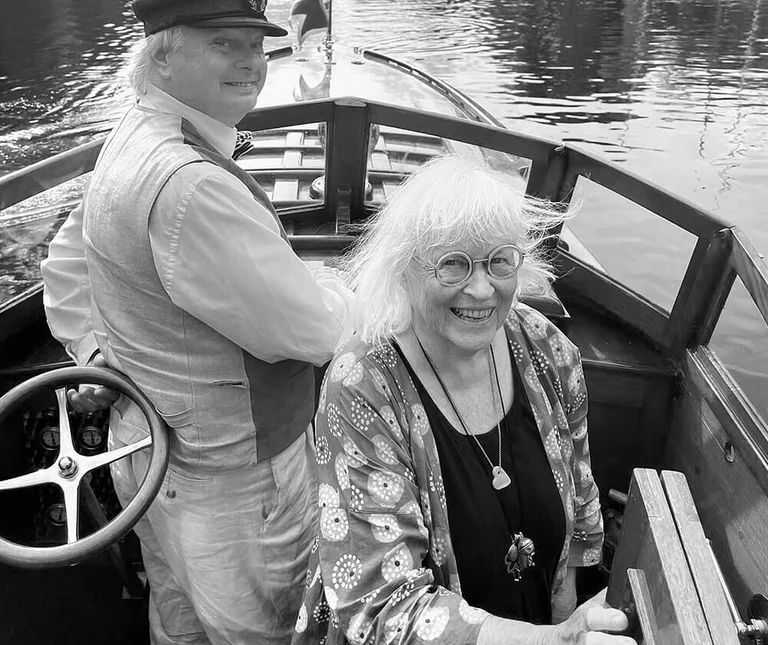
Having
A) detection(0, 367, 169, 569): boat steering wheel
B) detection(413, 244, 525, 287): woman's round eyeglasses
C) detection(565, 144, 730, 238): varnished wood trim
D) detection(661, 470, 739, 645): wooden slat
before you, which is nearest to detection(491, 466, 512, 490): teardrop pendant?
detection(413, 244, 525, 287): woman's round eyeglasses

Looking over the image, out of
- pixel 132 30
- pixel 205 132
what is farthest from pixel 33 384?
pixel 132 30

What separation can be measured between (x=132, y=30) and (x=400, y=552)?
2174 cm

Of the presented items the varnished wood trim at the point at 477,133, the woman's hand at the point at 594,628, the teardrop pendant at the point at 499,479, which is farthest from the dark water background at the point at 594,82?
the woman's hand at the point at 594,628

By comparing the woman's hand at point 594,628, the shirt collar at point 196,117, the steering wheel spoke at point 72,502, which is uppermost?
the shirt collar at point 196,117

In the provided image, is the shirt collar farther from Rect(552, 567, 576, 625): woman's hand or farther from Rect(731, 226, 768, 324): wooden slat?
Rect(731, 226, 768, 324): wooden slat

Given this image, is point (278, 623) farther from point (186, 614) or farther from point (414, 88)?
point (414, 88)

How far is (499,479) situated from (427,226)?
0.54 meters

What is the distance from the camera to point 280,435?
1.71 metres

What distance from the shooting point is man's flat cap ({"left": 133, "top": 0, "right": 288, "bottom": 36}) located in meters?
1.47

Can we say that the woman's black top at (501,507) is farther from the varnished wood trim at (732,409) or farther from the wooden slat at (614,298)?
the wooden slat at (614,298)

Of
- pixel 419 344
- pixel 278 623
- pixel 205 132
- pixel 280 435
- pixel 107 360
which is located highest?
pixel 205 132

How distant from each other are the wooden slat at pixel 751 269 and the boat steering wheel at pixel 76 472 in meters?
1.64

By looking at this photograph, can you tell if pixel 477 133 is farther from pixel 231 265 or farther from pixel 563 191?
pixel 231 265

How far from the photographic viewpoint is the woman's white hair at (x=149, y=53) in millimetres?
1484
